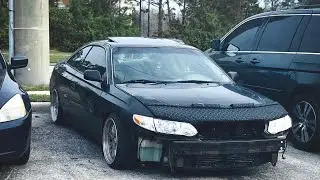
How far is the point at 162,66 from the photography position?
248 inches

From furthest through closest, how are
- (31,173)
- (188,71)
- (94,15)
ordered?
(94,15) < (188,71) < (31,173)

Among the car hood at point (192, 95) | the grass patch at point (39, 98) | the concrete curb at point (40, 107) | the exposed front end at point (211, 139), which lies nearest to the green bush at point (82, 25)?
the grass patch at point (39, 98)

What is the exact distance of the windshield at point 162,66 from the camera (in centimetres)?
609

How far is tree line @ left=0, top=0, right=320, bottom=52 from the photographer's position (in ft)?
104

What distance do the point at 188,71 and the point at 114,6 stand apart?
31.0 m

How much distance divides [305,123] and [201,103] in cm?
219

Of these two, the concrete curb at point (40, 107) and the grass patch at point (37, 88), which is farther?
the grass patch at point (37, 88)

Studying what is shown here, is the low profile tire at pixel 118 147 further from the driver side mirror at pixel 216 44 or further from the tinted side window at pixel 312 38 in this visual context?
the driver side mirror at pixel 216 44

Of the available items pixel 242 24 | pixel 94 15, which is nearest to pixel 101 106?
pixel 242 24

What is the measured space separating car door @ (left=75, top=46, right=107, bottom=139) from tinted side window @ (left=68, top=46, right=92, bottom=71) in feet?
0.62

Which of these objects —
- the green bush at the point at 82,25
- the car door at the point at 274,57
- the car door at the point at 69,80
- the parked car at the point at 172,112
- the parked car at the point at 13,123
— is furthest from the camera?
the green bush at the point at 82,25

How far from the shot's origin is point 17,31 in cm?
1175

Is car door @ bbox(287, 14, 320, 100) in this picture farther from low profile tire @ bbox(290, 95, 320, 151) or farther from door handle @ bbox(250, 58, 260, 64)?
door handle @ bbox(250, 58, 260, 64)

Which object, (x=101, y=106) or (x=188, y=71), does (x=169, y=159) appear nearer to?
(x=101, y=106)
